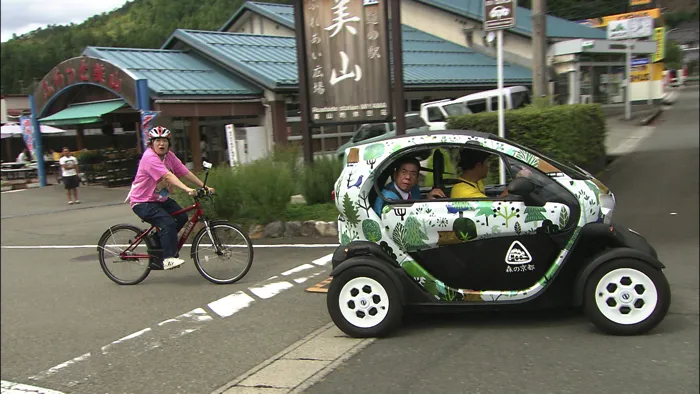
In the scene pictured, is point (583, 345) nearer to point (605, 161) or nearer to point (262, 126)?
point (605, 161)

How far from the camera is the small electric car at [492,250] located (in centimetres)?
446

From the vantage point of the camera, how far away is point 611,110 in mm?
12844

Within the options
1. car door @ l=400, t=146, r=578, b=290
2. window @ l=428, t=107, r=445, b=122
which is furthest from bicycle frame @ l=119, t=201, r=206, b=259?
window @ l=428, t=107, r=445, b=122

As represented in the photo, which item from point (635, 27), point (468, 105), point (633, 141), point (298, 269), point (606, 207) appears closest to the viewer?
point (606, 207)

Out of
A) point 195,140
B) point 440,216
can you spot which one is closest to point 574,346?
point 440,216

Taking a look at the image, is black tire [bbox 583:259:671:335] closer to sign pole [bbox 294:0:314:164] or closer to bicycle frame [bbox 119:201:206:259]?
bicycle frame [bbox 119:201:206:259]

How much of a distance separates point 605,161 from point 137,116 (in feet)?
61.2

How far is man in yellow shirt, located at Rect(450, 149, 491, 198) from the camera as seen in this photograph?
5.12m

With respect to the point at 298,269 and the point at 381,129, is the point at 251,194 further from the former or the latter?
the point at 381,129

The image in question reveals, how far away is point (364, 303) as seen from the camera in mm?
4910

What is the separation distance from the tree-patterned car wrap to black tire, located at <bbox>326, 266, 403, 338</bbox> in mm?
270

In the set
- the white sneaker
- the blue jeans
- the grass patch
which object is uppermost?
the blue jeans

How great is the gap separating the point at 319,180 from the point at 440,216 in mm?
6417

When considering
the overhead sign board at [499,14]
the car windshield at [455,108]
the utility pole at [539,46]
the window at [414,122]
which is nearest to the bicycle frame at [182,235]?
the overhead sign board at [499,14]
